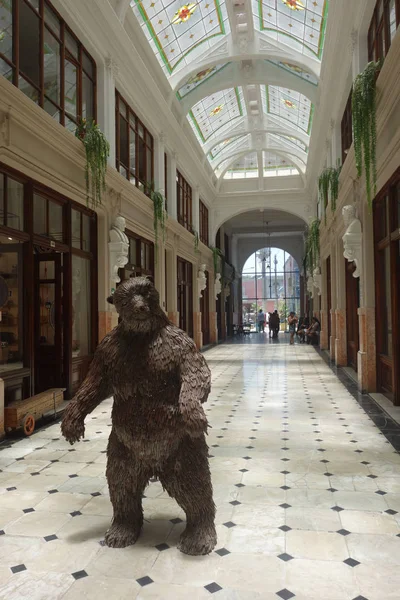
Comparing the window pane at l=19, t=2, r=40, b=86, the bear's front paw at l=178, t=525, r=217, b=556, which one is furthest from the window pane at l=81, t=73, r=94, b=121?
the bear's front paw at l=178, t=525, r=217, b=556

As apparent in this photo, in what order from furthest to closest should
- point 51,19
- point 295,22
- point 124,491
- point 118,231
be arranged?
point 295,22, point 118,231, point 51,19, point 124,491

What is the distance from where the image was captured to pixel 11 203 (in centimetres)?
671

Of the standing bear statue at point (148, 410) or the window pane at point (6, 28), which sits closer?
the standing bear statue at point (148, 410)

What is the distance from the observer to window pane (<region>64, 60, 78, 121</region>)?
8.39m

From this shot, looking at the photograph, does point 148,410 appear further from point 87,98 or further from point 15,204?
point 87,98

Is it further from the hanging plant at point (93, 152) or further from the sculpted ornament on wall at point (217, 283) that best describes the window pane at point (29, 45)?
the sculpted ornament on wall at point (217, 283)

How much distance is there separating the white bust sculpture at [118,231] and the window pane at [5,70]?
375cm

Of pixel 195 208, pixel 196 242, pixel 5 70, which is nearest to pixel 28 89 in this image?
pixel 5 70

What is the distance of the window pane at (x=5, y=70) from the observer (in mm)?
6343

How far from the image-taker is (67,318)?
8.38 meters

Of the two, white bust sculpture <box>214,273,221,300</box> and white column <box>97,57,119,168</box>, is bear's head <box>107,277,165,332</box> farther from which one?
white bust sculpture <box>214,273,221,300</box>

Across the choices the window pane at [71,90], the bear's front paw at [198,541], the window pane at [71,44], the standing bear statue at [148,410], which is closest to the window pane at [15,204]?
the window pane at [71,90]

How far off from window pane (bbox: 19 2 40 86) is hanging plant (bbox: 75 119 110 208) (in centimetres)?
117

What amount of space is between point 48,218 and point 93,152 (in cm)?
140
